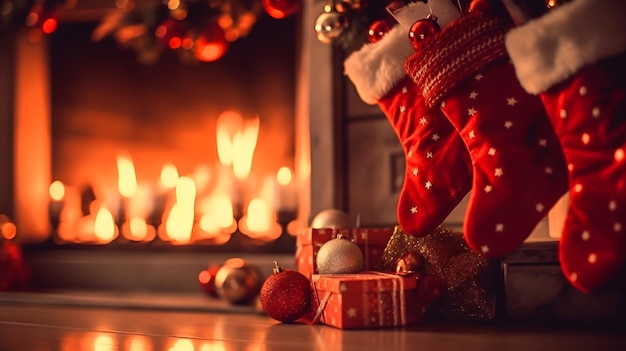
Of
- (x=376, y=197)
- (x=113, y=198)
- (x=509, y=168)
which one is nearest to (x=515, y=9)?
(x=509, y=168)

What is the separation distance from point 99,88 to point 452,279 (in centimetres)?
158

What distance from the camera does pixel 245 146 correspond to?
2.31 m

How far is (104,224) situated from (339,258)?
1323mm

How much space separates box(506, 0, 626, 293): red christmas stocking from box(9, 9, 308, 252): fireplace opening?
1.27 meters

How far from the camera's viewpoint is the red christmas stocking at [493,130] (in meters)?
1.07

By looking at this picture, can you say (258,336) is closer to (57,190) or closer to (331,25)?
(331,25)

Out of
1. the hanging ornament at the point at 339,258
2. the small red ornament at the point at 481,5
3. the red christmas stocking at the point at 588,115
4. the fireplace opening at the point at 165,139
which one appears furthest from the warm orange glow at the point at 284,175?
the red christmas stocking at the point at 588,115

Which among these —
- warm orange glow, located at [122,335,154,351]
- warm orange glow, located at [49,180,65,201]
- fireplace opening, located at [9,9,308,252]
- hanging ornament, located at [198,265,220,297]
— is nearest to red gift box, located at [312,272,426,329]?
warm orange glow, located at [122,335,154,351]

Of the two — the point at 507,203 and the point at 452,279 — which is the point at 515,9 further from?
the point at 452,279

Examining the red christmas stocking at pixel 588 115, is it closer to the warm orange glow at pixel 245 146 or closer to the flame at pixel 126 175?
the warm orange glow at pixel 245 146

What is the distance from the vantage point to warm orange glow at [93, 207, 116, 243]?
2.36 m

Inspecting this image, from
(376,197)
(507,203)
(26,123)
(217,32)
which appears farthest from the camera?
(26,123)

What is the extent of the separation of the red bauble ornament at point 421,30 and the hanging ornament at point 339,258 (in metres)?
0.38

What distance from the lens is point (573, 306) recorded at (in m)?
1.20
